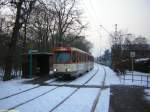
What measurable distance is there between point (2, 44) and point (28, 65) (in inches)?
493

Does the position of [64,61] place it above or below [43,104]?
A: above

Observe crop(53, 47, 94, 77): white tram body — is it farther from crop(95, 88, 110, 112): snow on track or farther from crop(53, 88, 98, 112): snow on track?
crop(95, 88, 110, 112): snow on track

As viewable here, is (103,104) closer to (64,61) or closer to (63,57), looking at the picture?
(64,61)

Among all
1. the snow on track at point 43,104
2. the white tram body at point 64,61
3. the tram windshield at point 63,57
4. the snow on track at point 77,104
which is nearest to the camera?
the snow on track at point 43,104

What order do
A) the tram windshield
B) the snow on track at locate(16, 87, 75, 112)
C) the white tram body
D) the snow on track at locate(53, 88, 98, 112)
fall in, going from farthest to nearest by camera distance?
the tram windshield → the white tram body → the snow on track at locate(53, 88, 98, 112) → the snow on track at locate(16, 87, 75, 112)

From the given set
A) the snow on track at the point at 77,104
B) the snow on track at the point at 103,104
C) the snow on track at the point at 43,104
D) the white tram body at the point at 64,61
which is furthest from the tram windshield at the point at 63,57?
the snow on track at the point at 103,104

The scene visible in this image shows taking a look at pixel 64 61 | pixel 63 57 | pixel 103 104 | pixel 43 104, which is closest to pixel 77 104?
pixel 103 104

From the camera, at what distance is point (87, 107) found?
41.3ft

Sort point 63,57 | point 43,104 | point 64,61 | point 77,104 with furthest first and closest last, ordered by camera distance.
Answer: point 63,57, point 64,61, point 77,104, point 43,104

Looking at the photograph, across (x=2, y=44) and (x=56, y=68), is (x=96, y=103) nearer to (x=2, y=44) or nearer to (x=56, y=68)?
(x=56, y=68)

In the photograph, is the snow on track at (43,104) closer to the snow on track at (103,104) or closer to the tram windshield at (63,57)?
the snow on track at (103,104)

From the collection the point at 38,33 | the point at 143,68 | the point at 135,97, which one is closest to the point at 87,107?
the point at 135,97

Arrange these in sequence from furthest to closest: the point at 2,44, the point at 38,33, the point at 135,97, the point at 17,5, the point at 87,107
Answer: the point at 38,33 < the point at 2,44 < the point at 17,5 < the point at 135,97 < the point at 87,107

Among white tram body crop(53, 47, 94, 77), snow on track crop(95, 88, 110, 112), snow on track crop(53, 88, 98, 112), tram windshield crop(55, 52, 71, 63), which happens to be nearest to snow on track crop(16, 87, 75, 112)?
snow on track crop(53, 88, 98, 112)
